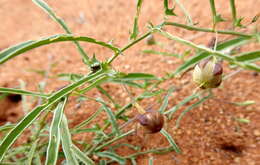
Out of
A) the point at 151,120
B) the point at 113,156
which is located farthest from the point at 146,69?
the point at 151,120

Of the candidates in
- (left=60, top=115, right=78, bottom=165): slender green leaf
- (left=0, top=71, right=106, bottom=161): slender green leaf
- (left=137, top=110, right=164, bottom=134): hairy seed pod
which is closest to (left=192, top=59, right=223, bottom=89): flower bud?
(left=137, top=110, right=164, bottom=134): hairy seed pod

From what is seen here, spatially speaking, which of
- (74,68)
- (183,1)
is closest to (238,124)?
(74,68)

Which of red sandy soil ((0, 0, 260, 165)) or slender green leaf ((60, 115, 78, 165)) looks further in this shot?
red sandy soil ((0, 0, 260, 165))

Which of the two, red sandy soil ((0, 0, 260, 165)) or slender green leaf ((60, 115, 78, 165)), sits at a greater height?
red sandy soil ((0, 0, 260, 165))

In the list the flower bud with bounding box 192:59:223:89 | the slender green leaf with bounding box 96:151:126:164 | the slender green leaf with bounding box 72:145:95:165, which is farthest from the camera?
the slender green leaf with bounding box 96:151:126:164

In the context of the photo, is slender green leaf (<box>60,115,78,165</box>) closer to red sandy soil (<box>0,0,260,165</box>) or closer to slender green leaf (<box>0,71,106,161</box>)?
slender green leaf (<box>0,71,106,161</box>)

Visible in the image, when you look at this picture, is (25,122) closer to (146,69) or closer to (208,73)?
(208,73)

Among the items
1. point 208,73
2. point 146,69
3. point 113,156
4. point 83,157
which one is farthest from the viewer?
point 146,69
